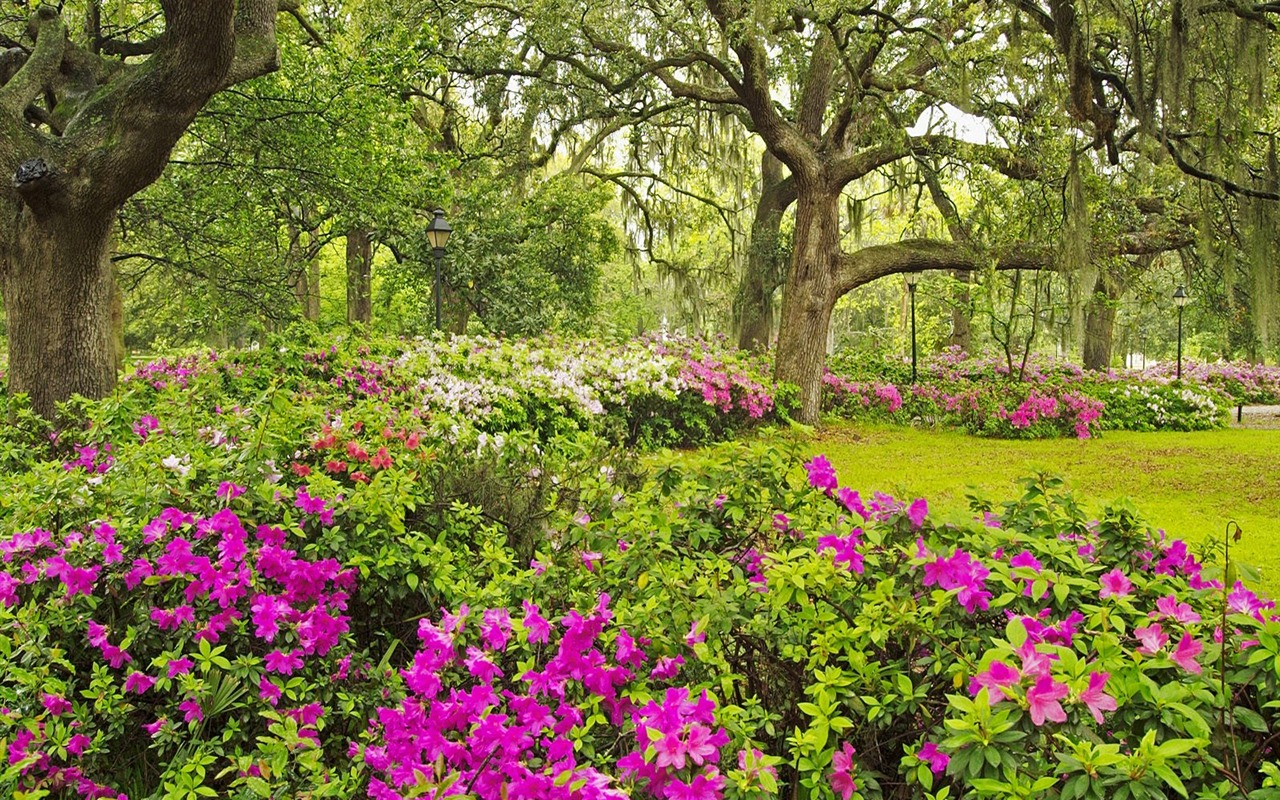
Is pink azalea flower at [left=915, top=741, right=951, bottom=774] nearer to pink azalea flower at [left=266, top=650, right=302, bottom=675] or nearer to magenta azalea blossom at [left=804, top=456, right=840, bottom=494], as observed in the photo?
magenta azalea blossom at [left=804, top=456, right=840, bottom=494]

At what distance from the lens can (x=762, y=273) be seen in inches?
695

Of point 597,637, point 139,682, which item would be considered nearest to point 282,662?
point 139,682

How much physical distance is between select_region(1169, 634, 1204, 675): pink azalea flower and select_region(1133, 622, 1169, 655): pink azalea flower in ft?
0.11

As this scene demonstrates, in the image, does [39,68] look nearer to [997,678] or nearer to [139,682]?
[139,682]

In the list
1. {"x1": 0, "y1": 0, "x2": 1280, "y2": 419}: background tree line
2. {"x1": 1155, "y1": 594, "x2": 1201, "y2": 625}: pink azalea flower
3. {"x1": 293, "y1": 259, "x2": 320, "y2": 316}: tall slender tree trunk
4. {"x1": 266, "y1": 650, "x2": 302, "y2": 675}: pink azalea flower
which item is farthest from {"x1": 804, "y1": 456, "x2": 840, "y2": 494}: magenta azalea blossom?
{"x1": 293, "y1": 259, "x2": 320, "y2": 316}: tall slender tree trunk

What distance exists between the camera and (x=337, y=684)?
240 cm

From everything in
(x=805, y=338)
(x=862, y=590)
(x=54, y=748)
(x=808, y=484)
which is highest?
(x=805, y=338)

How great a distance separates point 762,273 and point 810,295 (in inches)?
219

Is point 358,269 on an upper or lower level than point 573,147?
lower

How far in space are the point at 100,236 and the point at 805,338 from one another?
881 centimetres

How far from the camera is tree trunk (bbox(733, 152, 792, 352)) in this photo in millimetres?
17547

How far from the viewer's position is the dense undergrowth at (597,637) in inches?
58.4

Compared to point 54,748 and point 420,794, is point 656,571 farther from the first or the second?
point 54,748

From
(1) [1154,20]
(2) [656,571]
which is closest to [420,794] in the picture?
(2) [656,571]
